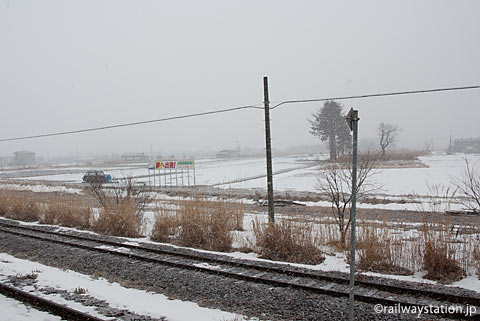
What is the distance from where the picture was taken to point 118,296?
255 inches

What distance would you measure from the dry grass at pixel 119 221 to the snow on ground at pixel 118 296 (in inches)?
151

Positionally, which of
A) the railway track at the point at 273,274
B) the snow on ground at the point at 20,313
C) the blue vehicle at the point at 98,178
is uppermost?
the blue vehicle at the point at 98,178

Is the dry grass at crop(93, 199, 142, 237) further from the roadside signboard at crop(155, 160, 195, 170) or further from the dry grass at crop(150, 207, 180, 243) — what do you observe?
the roadside signboard at crop(155, 160, 195, 170)

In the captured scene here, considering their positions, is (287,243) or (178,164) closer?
(287,243)

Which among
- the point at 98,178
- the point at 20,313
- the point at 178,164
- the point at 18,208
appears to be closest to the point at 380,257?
the point at 20,313

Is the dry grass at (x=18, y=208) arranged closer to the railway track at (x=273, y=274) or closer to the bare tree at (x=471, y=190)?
the railway track at (x=273, y=274)

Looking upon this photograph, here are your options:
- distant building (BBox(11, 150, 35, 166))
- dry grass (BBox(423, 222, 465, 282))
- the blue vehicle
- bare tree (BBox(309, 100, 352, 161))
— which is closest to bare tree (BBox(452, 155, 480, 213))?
dry grass (BBox(423, 222, 465, 282))

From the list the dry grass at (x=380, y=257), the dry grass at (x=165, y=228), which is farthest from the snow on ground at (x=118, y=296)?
the dry grass at (x=380, y=257)

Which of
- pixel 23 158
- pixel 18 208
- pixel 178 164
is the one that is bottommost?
pixel 18 208

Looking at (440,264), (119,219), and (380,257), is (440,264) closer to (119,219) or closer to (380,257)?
(380,257)

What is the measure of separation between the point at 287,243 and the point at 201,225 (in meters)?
2.89

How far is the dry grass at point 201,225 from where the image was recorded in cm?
1035

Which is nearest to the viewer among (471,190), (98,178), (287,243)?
(287,243)

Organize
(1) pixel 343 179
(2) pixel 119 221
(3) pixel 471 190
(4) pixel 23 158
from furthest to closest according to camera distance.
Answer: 1. (4) pixel 23 158
2. (3) pixel 471 190
3. (2) pixel 119 221
4. (1) pixel 343 179
